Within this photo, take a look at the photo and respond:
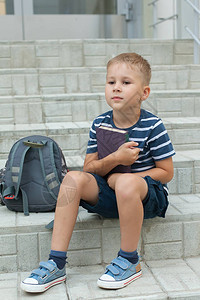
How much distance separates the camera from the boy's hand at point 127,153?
4.91ft

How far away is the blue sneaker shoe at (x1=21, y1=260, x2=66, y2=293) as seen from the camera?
1405mm

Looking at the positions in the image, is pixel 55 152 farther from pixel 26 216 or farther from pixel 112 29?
pixel 112 29

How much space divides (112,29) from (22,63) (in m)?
1.54

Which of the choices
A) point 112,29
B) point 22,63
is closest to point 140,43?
point 22,63

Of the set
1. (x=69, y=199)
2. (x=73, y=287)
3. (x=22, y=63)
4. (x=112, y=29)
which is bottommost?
(x=73, y=287)

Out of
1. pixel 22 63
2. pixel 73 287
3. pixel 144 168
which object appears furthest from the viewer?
pixel 22 63

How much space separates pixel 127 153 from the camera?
1498 millimetres

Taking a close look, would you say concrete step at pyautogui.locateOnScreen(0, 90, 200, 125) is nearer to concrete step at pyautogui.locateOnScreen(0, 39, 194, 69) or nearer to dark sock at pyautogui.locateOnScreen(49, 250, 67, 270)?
concrete step at pyautogui.locateOnScreen(0, 39, 194, 69)

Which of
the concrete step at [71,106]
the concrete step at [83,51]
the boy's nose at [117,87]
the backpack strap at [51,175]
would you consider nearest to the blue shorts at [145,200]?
the backpack strap at [51,175]

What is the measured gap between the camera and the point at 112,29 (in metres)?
4.38

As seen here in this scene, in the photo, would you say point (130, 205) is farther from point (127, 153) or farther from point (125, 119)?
point (125, 119)

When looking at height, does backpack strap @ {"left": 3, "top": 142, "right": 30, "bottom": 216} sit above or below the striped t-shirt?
below

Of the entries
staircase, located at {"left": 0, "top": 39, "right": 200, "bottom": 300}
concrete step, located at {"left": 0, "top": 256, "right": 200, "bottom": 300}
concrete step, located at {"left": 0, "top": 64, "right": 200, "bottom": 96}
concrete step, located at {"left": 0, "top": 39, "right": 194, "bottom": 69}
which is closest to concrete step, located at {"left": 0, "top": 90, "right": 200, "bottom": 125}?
staircase, located at {"left": 0, "top": 39, "right": 200, "bottom": 300}

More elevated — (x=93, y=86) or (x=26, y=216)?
(x=93, y=86)
